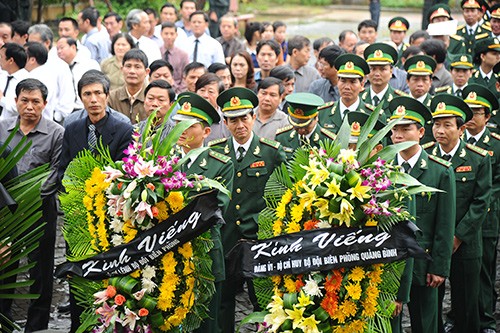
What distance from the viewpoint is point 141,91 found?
9.61 m

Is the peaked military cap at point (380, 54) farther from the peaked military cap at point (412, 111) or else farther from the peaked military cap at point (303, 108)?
the peaked military cap at point (412, 111)

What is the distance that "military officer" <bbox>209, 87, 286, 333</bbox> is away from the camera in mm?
7461

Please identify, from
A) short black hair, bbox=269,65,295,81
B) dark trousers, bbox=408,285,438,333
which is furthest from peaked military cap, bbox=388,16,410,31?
dark trousers, bbox=408,285,438,333

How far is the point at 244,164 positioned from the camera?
24.8ft

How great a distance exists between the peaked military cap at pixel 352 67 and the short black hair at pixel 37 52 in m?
3.53

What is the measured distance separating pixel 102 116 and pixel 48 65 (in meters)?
3.37

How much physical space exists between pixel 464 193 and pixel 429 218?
35.0 inches

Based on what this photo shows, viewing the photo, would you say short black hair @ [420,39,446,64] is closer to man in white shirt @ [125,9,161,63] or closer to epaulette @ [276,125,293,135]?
man in white shirt @ [125,9,161,63]

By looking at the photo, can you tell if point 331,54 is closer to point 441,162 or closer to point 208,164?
point 441,162

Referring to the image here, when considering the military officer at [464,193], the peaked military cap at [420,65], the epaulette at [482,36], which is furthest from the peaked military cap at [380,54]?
the epaulette at [482,36]

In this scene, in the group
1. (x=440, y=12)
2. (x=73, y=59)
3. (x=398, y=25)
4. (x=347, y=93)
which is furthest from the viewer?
(x=440, y=12)

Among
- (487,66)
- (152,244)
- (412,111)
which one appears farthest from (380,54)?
(152,244)

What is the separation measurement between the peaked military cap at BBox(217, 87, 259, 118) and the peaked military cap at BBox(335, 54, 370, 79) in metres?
1.86

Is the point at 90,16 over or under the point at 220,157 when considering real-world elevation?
over
